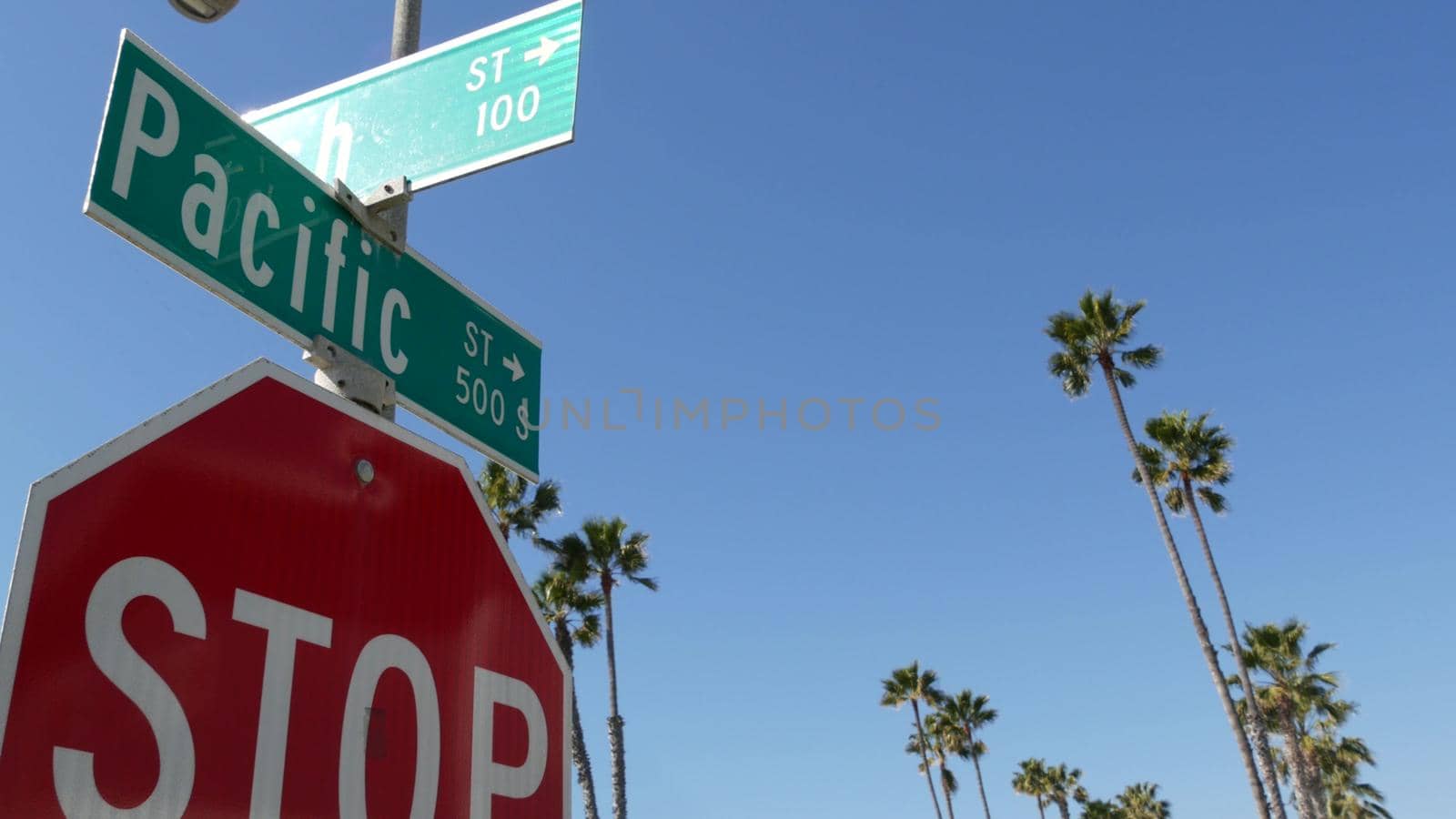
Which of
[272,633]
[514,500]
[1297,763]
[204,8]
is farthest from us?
[1297,763]

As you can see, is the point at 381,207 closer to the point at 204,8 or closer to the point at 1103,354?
the point at 204,8

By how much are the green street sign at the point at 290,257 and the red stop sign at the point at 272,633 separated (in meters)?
0.35

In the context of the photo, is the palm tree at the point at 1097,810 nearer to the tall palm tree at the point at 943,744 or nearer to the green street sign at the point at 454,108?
the tall palm tree at the point at 943,744

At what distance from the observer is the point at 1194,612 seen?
25.7m

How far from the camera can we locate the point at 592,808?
78.5 feet

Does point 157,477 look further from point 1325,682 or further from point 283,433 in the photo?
point 1325,682

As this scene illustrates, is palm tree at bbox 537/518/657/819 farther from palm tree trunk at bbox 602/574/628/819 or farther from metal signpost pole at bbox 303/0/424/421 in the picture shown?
metal signpost pole at bbox 303/0/424/421

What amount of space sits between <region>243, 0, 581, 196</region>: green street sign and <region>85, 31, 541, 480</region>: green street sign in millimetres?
338

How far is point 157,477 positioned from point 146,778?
1.29 feet

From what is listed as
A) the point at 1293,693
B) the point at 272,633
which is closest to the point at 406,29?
the point at 272,633

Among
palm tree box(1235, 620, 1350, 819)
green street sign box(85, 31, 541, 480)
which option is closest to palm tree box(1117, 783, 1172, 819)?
palm tree box(1235, 620, 1350, 819)

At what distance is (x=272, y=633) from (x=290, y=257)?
0.88 m

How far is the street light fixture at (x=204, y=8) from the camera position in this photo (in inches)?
84.7

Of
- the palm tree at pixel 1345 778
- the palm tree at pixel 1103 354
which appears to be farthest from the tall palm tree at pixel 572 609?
the palm tree at pixel 1345 778
